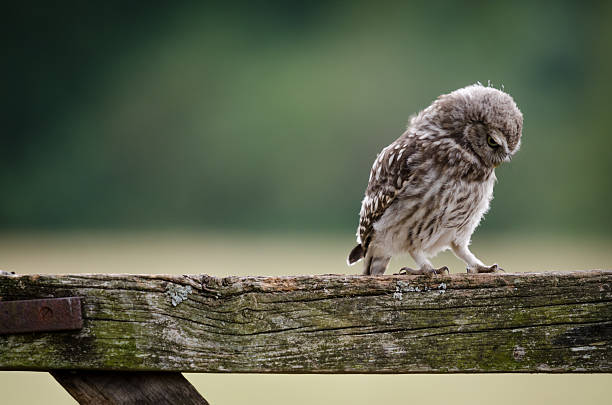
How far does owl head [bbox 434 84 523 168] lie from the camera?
9.25 ft

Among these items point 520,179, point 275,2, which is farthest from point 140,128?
point 520,179

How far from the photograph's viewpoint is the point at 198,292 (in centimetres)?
159

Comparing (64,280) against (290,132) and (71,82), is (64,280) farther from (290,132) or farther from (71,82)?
(71,82)

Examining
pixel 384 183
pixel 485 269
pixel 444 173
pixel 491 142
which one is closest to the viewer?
pixel 485 269

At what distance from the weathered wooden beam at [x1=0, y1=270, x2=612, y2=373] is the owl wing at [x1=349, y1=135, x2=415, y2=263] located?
1.51 meters

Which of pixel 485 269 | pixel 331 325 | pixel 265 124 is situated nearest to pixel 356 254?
pixel 485 269

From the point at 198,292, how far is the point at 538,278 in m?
0.77

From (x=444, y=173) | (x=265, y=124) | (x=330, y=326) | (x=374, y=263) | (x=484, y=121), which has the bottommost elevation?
(x=330, y=326)

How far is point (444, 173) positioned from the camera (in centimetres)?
303

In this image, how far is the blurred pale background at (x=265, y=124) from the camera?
2122cm

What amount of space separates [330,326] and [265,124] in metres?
23.3

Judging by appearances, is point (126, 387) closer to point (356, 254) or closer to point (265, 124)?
point (356, 254)

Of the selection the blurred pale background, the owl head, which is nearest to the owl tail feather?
the owl head

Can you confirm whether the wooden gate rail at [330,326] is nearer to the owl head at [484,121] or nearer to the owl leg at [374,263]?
the owl head at [484,121]
